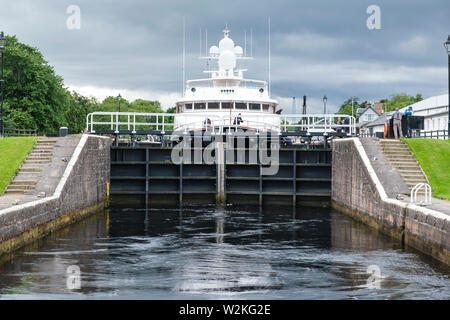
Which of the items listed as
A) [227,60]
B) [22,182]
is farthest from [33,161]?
[227,60]

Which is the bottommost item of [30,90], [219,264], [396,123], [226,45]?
[219,264]

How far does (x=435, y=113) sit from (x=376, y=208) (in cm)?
4060

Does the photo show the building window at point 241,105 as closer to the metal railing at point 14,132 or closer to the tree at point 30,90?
the metal railing at point 14,132

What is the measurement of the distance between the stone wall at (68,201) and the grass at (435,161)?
997cm

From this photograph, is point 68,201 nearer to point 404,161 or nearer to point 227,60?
point 404,161

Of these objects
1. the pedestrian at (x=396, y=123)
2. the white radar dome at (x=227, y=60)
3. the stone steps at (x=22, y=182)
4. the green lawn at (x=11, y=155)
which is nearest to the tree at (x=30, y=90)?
the white radar dome at (x=227, y=60)

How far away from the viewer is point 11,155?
18.0m

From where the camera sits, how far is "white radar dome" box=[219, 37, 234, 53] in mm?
31125

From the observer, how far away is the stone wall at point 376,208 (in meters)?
11.0

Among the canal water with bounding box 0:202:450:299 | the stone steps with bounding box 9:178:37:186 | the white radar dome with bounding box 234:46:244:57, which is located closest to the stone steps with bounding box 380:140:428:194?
the canal water with bounding box 0:202:450:299

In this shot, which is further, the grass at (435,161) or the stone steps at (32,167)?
the grass at (435,161)

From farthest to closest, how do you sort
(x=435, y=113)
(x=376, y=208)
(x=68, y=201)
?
(x=435, y=113), (x=68, y=201), (x=376, y=208)

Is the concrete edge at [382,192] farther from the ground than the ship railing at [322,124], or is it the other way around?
the ship railing at [322,124]

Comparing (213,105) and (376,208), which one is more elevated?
(213,105)
